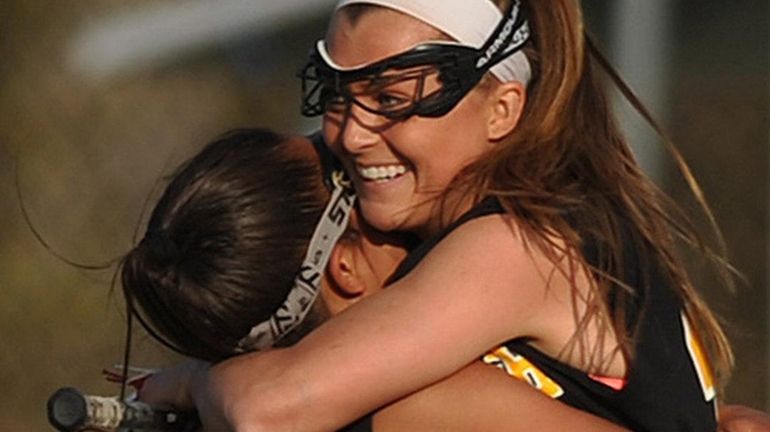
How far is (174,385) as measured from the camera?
154 inches

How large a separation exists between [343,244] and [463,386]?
0.45m

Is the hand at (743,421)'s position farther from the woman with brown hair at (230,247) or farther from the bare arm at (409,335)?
the woman with brown hair at (230,247)

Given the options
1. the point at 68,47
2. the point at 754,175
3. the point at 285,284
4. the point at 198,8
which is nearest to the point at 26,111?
the point at 68,47

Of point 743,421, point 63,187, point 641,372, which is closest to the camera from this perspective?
point 641,372

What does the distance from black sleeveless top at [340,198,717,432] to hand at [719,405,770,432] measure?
0.90 feet

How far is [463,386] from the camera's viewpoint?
3.51 meters

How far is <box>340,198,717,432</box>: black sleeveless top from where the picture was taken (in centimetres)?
358

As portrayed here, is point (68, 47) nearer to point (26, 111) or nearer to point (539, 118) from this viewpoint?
point (26, 111)

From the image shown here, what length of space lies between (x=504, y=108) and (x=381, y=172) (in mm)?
244

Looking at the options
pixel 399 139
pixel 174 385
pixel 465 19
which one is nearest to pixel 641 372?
pixel 399 139

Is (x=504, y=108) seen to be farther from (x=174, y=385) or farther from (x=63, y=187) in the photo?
(x=63, y=187)

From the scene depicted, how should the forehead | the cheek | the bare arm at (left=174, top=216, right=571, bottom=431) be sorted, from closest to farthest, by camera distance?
the bare arm at (left=174, top=216, right=571, bottom=431)
the forehead
the cheek

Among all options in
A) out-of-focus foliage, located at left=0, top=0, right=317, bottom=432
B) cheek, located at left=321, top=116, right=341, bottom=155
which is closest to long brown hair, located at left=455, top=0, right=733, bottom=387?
cheek, located at left=321, top=116, right=341, bottom=155

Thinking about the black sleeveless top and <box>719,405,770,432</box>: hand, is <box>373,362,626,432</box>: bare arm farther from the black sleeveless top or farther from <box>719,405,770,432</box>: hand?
<box>719,405,770,432</box>: hand
